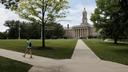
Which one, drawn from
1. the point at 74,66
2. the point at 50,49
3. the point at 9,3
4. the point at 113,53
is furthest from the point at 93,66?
the point at 50,49

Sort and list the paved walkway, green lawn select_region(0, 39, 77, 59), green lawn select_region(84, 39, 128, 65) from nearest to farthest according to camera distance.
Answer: the paved walkway, green lawn select_region(84, 39, 128, 65), green lawn select_region(0, 39, 77, 59)

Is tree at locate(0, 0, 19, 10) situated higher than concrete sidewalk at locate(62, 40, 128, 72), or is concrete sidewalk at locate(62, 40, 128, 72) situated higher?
tree at locate(0, 0, 19, 10)

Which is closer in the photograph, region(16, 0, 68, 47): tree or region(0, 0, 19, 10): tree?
region(0, 0, 19, 10): tree

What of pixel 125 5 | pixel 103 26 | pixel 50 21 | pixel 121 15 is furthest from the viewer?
pixel 103 26

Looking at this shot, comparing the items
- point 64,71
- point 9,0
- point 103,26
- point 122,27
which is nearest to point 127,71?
point 64,71

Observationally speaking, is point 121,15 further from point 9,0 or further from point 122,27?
point 9,0

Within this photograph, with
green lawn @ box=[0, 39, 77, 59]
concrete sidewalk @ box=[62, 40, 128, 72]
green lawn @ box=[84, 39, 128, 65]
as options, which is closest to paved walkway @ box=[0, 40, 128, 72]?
concrete sidewalk @ box=[62, 40, 128, 72]

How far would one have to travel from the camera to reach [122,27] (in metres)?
40.6

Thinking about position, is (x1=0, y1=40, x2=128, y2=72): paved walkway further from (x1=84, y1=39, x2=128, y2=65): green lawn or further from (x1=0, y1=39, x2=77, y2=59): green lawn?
(x1=0, y1=39, x2=77, y2=59): green lawn

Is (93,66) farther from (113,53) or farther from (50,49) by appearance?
(50,49)

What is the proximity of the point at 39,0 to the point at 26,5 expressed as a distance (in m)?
1.84

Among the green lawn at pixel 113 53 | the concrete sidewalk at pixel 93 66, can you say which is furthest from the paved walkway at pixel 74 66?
the green lawn at pixel 113 53

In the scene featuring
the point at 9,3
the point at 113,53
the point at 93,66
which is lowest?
the point at 113,53

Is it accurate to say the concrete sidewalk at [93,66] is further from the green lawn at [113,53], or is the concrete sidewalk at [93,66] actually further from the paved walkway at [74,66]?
the green lawn at [113,53]
